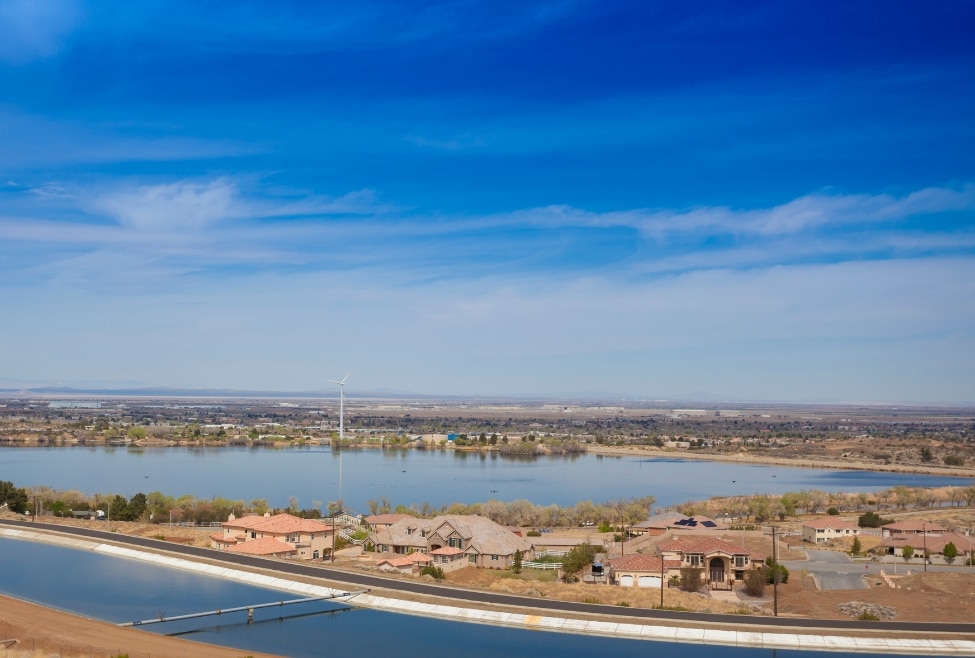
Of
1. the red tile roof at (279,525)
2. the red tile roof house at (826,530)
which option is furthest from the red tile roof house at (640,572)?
the red tile roof house at (826,530)

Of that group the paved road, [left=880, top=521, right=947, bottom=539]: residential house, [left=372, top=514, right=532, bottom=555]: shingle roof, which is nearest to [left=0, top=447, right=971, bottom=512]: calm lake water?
[left=372, top=514, right=532, bottom=555]: shingle roof

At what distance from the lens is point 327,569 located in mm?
30500

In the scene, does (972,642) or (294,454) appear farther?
(294,454)

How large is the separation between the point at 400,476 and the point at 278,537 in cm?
3802

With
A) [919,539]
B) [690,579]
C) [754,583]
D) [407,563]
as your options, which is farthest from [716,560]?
[919,539]

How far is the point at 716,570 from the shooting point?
101 ft

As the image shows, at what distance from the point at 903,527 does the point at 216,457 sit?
64803mm

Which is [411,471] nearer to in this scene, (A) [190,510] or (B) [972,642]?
(A) [190,510]

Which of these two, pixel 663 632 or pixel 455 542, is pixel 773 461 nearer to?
pixel 455 542

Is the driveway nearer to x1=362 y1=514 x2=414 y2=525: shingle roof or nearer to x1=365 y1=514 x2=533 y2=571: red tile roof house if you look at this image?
x1=365 y1=514 x2=533 y2=571: red tile roof house

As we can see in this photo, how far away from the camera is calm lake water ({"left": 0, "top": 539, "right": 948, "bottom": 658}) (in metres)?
22.9

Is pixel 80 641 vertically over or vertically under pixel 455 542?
under

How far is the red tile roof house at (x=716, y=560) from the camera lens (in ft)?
100

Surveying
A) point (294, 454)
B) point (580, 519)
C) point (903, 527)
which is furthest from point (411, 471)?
point (903, 527)
